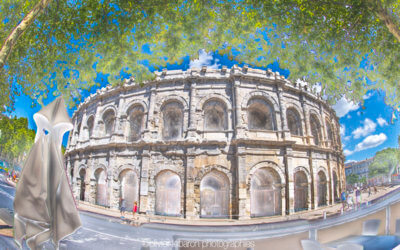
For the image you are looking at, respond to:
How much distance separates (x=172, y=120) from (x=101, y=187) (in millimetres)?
1491

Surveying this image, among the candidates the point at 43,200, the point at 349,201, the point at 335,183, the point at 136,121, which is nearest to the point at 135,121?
the point at 136,121

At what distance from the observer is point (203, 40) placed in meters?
2.47

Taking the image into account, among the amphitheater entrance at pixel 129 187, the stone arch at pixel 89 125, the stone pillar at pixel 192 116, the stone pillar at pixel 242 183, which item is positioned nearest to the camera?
the stone pillar at pixel 242 183

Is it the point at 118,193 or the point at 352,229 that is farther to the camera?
the point at 118,193

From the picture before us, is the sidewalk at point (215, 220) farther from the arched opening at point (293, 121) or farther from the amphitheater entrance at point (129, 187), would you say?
the arched opening at point (293, 121)

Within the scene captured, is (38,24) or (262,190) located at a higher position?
(38,24)

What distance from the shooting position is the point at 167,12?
2.67 m

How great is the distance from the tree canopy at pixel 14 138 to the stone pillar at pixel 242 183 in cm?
305

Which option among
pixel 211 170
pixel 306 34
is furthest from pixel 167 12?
pixel 211 170

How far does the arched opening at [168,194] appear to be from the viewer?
242cm

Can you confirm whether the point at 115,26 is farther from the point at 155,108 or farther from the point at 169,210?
the point at 169,210

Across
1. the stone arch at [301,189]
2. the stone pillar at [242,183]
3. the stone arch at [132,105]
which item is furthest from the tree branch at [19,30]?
the stone arch at [301,189]

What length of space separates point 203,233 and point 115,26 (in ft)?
10.5

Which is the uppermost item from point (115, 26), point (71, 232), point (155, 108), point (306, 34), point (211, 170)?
point (115, 26)
